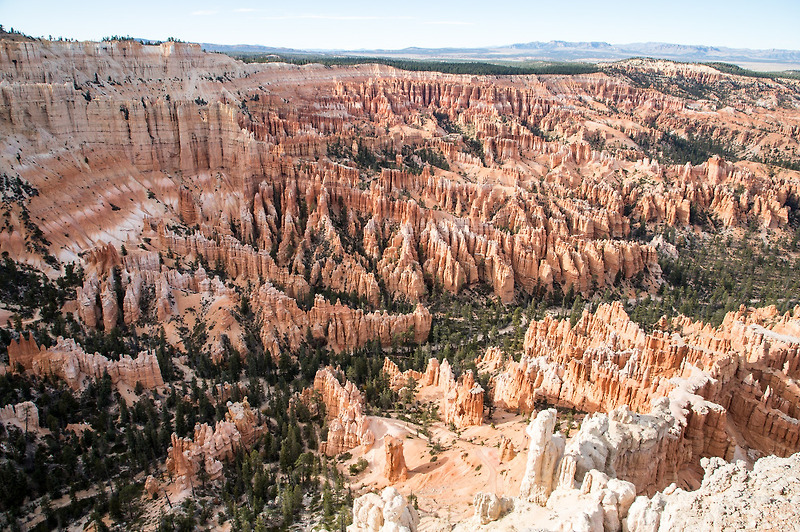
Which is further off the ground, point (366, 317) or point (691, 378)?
point (691, 378)

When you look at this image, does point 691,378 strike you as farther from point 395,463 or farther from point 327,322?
point 327,322

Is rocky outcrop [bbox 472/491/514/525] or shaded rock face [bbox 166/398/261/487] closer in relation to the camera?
rocky outcrop [bbox 472/491/514/525]

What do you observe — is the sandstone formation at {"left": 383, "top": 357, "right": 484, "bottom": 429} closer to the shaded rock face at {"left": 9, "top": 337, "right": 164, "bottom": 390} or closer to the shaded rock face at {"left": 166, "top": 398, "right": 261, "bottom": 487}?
the shaded rock face at {"left": 166, "top": 398, "right": 261, "bottom": 487}

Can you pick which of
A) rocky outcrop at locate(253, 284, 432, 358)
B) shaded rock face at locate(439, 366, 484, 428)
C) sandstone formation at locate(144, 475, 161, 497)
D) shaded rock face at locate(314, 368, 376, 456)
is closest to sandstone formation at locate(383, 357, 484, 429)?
shaded rock face at locate(439, 366, 484, 428)

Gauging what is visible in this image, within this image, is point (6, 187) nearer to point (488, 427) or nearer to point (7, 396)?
point (7, 396)

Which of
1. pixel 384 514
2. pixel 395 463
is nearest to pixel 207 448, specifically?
pixel 395 463

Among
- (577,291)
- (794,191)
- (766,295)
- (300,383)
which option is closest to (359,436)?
(300,383)
